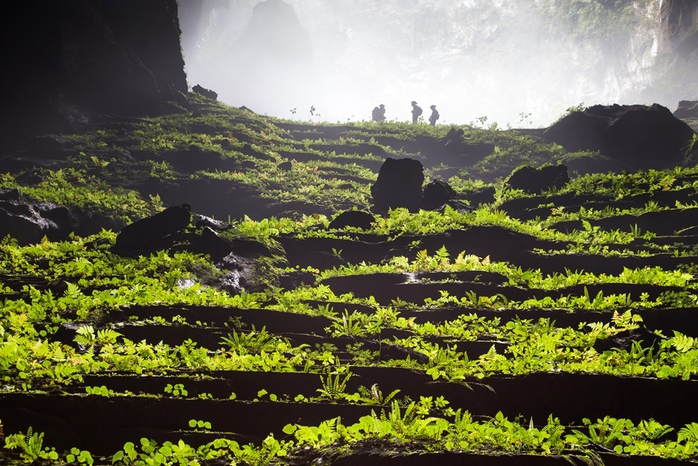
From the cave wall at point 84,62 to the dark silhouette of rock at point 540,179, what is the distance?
103ft

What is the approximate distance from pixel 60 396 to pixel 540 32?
509 feet

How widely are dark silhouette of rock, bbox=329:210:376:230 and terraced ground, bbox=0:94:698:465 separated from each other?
22.3 inches

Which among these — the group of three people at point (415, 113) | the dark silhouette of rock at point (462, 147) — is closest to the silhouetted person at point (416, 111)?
the group of three people at point (415, 113)

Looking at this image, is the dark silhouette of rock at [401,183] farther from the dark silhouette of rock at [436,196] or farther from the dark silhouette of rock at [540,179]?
the dark silhouette of rock at [540,179]

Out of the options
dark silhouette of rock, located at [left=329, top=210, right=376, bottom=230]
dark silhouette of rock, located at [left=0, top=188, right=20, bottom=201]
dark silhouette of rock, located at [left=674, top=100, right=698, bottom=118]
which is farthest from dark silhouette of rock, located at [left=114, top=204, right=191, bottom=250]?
dark silhouette of rock, located at [left=674, top=100, right=698, bottom=118]

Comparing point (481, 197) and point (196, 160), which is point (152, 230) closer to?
point (196, 160)

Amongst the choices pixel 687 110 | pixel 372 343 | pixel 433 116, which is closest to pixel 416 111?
pixel 433 116

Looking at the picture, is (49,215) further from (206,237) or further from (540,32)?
(540,32)

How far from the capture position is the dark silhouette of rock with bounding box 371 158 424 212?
23.7 metres

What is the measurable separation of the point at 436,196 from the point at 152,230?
1389cm

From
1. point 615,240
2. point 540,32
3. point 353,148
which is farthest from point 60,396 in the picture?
point 540,32

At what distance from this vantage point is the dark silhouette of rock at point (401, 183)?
77.6 ft

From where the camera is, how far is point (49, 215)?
1867cm

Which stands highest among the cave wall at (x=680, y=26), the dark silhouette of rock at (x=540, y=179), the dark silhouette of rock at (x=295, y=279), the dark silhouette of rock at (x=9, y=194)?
the cave wall at (x=680, y=26)
